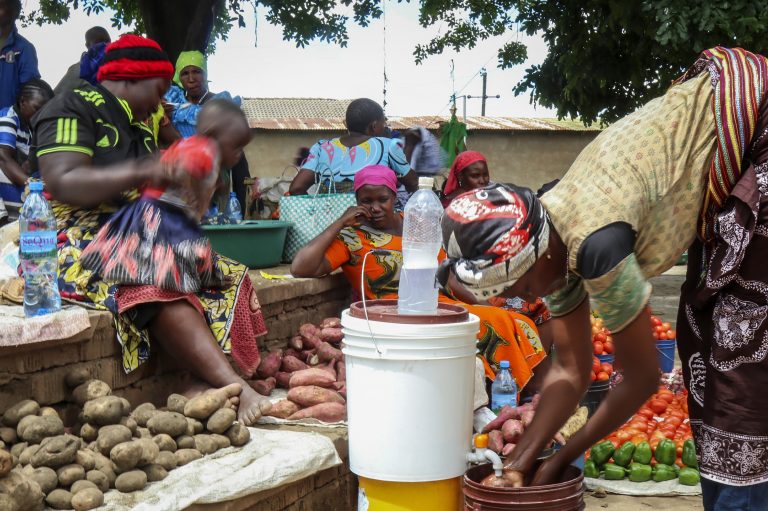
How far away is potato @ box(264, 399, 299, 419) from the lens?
148 inches

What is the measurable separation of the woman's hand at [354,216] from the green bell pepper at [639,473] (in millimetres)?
1925

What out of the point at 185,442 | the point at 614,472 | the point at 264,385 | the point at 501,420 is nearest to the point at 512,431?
the point at 501,420

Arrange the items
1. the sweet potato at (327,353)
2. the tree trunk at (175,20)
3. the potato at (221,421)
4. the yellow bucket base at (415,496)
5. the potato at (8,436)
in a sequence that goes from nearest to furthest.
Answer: the potato at (8,436)
the yellow bucket base at (415,496)
the potato at (221,421)
the sweet potato at (327,353)
the tree trunk at (175,20)

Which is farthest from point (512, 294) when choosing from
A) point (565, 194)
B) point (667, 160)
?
point (667, 160)

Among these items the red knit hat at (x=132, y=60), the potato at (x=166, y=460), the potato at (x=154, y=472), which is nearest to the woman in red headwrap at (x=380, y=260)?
the red knit hat at (x=132, y=60)

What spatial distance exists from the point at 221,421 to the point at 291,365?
4.13ft

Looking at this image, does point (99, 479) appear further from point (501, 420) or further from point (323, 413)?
point (501, 420)

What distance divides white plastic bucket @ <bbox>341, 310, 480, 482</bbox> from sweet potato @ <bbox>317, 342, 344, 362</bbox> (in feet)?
5.10

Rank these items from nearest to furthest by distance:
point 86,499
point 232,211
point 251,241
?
1. point 86,499
2. point 251,241
3. point 232,211

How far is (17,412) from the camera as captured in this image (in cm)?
294

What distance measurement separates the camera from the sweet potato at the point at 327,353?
4602 mm

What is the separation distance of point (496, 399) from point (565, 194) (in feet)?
7.74

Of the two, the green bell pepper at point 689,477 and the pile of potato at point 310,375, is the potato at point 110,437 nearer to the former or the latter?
the pile of potato at point 310,375

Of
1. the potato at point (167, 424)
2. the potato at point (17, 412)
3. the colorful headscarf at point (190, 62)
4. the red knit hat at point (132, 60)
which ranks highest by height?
the colorful headscarf at point (190, 62)
